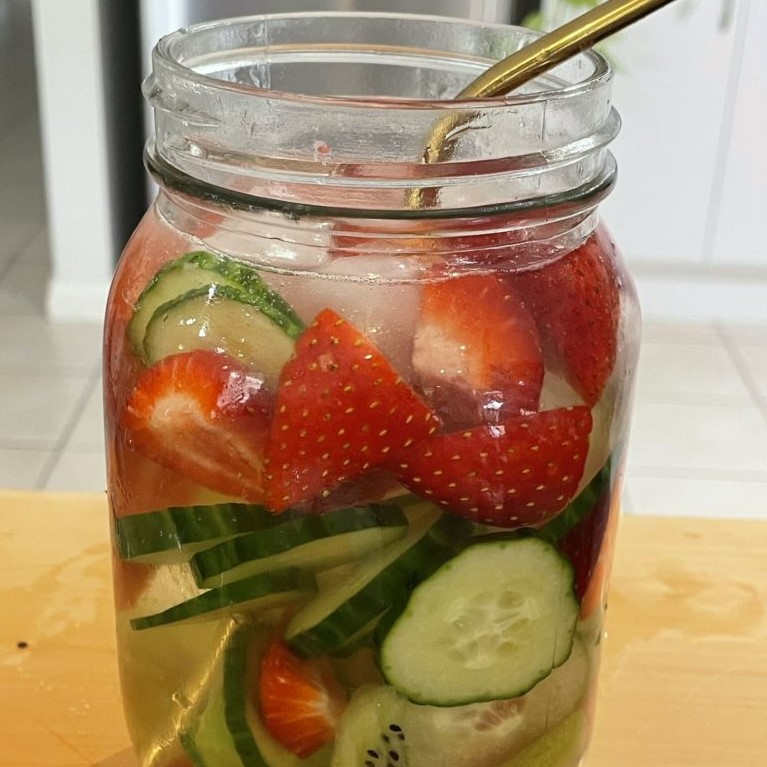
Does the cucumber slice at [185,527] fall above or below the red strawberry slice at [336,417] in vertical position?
below

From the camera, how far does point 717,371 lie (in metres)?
2.08

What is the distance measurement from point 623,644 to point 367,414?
0.30 metres

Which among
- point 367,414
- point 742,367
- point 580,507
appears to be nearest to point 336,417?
point 367,414

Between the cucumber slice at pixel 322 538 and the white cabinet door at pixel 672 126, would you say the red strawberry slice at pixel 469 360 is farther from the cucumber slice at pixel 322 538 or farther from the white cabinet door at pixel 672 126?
the white cabinet door at pixel 672 126

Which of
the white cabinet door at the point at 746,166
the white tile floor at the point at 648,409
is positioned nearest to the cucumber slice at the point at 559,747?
the white tile floor at the point at 648,409

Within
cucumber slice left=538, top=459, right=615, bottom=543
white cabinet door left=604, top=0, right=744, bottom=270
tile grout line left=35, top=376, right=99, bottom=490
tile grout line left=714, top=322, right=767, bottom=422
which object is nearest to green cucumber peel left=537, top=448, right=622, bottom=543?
cucumber slice left=538, top=459, right=615, bottom=543

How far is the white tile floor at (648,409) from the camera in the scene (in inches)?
65.7

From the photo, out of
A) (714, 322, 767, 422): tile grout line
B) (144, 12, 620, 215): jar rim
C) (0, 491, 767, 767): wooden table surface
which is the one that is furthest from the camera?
(714, 322, 767, 422): tile grout line

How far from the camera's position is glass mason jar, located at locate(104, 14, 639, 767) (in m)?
0.40

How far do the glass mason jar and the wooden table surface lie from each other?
0.12 meters

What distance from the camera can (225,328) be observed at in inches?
16.6

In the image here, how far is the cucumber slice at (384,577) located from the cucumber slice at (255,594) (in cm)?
1

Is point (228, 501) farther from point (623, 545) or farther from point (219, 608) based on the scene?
point (623, 545)

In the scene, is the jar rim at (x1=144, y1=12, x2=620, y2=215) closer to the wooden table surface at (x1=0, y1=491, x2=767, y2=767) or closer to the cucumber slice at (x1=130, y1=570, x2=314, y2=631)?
the cucumber slice at (x1=130, y1=570, x2=314, y2=631)
